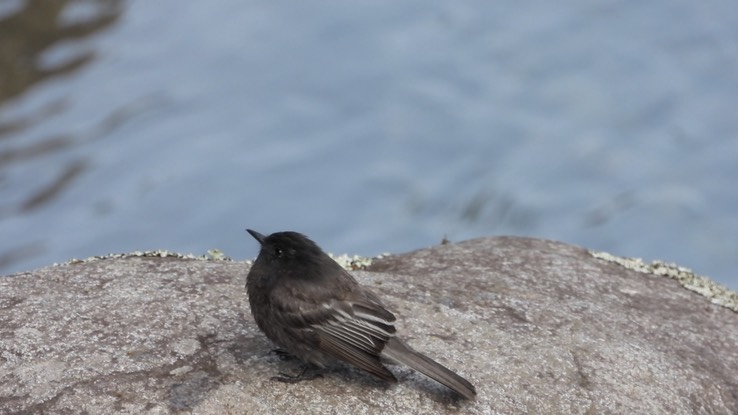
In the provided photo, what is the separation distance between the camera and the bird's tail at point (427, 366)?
6473mm

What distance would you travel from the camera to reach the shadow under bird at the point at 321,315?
21.4 feet

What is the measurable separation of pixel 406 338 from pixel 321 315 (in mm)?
762

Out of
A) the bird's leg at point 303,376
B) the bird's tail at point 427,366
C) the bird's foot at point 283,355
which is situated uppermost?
the bird's tail at point 427,366

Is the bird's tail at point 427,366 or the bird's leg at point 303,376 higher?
the bird's tail at point 427,366

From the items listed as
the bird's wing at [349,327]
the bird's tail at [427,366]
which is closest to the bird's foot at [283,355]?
the bird's wing at [349,327]

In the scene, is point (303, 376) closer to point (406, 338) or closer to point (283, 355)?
point (283, 355)

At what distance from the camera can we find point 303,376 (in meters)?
6.65

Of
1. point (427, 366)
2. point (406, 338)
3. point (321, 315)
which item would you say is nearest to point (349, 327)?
point (321, 315)

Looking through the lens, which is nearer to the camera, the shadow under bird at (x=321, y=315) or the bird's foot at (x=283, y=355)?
the shadow under bird at (x=321, y=315)

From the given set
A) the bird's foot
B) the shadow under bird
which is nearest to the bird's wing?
the shadow under bird

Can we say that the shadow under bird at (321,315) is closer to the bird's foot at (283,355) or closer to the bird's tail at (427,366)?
the bird's tail at (427,366)

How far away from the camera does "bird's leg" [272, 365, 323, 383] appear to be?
6551mm

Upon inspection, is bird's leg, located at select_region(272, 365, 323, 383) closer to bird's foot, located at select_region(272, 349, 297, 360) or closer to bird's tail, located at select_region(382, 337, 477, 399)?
bird's foot, located at select_region(272, 349, 297, 360)

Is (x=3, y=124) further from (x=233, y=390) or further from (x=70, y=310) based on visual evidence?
(x=233, y=390)
